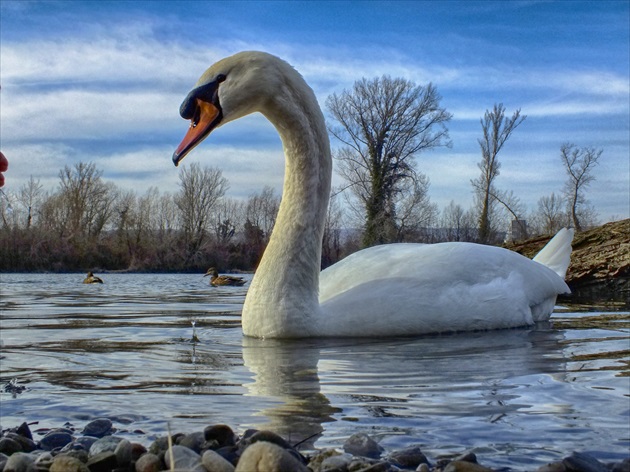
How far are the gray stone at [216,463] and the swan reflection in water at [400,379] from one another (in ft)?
1.10

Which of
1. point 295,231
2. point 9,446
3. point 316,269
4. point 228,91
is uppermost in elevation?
point 228,91

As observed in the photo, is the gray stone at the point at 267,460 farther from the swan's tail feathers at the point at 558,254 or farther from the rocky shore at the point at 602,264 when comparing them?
the rocky shore at the point at 602,264

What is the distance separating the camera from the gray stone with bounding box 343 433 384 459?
2.01m

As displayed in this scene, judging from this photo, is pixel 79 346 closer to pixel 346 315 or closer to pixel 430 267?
pixel 346 315

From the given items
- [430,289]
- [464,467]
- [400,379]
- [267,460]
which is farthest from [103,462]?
[430,289]

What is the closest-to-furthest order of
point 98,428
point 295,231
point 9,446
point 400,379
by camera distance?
1. point 9,446
2. point 98,428
3. point 400,379
4. point 295,231

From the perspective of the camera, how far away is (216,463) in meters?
1.83

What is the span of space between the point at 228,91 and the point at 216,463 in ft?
11.4

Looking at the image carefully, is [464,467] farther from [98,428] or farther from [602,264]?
[602,264]

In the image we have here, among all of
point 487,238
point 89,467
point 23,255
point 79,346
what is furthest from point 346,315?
point 487,238

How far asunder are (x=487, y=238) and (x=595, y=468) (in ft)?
141

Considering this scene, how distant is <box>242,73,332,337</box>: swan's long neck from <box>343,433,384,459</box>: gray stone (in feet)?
8.74

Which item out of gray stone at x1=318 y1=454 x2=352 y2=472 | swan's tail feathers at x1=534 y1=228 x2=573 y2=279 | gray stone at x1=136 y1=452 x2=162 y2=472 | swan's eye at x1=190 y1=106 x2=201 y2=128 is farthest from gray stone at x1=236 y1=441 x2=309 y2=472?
swan's tail feathers at x1=534 y1=228 x2=573 y2=279

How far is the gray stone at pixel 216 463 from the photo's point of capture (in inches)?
72.0
